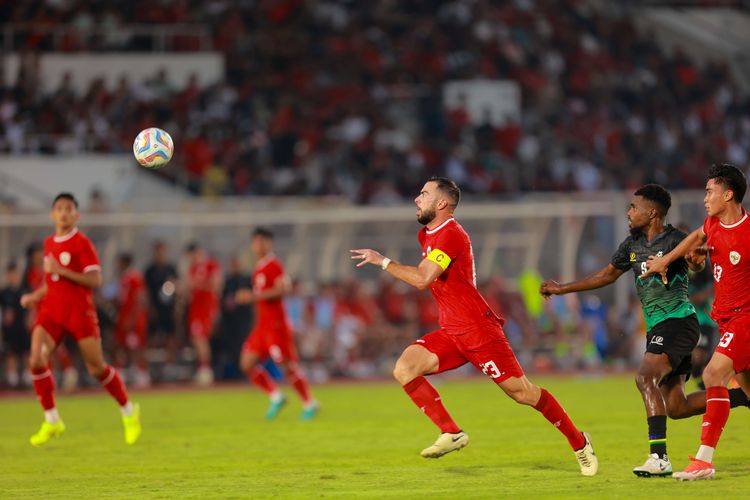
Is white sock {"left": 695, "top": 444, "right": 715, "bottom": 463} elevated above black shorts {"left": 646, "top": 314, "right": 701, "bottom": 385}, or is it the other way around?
black shorts {"left": 646, "top": 314, "right": 701, "bottom": 385}

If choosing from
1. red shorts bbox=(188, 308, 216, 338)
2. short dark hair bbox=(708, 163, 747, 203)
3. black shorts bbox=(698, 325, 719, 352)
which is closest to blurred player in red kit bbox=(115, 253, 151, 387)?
red shorts bbox=(188, 308, 216, 338)

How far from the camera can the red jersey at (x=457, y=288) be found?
10328 millimetres

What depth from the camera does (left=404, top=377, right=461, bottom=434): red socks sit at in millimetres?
10539

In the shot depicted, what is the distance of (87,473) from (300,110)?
21.6 metres

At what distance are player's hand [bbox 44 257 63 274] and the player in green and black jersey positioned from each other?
215 inches

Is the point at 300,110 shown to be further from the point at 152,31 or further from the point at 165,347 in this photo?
the point at 165,347

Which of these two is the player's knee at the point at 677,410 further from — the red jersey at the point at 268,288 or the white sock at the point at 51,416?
the red jersey at the point at 268,288

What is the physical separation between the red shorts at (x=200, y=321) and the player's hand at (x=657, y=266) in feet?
49.5

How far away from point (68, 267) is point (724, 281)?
7061 mm

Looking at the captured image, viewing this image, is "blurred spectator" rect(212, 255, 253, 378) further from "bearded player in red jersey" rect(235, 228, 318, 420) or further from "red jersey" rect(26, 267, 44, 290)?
"bearded player in red jersey" rect(235, 228, 318, 420)

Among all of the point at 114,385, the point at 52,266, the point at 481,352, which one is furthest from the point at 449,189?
the point at 114,385

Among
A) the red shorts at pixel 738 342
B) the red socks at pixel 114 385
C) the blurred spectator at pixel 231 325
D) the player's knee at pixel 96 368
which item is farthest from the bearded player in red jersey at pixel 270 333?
the red shorts at pixel 738 342

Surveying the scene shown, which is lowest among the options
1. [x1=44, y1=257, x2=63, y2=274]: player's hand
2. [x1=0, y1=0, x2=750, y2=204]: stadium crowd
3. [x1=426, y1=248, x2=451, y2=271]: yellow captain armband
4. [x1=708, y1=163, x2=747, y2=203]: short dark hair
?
[x1=426, y1=248, x2=451, y2=271]: yellow captain armband

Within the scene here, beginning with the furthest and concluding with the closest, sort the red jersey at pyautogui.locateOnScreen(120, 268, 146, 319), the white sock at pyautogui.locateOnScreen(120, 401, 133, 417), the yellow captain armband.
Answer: the red jersey at pyautogui.locateOnScreen(120, 268, 146, 319)
the white sock at pyautogui.locateOnScreen(120, 401, 133, 417)
the yellow captain armband
